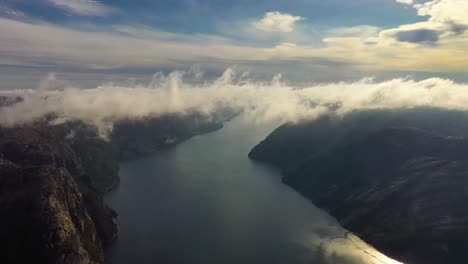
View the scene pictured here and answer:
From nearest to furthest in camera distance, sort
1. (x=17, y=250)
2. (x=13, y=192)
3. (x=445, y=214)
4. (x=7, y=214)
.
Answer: (x=17, y=250), (x=7, y=214), (x=13, y=192), (x=445, y=214)

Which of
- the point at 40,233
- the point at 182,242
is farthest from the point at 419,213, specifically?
the point at 40,233

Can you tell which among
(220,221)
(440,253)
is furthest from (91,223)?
(440,253)

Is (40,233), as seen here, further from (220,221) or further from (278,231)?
(278,231)

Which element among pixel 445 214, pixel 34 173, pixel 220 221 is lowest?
pixel 220 221

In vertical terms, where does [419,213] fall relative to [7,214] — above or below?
below

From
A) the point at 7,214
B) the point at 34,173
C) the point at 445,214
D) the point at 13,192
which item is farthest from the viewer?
the point at 445,214

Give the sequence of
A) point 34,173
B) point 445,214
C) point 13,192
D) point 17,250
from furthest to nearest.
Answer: point 445,214, point 34,173, point 13,192, point 17,250

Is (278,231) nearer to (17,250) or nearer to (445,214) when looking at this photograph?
(445,214)

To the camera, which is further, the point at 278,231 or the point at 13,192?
the point at 278,231

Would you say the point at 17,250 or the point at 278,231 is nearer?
the point at 17,250
